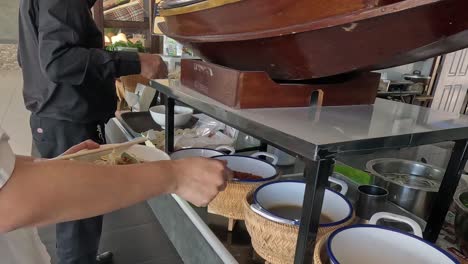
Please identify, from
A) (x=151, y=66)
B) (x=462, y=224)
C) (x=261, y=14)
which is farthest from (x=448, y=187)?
(x=151, y=66)

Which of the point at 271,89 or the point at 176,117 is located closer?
the point at 271,89

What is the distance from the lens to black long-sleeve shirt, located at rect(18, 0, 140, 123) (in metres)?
1.26

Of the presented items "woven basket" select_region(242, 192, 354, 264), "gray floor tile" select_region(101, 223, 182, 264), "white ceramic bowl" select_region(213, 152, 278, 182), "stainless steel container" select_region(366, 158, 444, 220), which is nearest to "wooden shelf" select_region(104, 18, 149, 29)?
"gray floor tile" select_region(101, 223, 182, 264)

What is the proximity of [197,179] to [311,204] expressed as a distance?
21 cm

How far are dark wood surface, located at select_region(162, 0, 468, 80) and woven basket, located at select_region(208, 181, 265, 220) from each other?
314 mm

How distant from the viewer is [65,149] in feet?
4.75

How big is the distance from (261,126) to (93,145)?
511 mm

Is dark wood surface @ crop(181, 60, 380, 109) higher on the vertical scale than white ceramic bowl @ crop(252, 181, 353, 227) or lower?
higher

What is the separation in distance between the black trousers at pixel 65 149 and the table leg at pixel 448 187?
4.34 feet

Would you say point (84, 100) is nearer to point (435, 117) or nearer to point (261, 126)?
point (261, 126)

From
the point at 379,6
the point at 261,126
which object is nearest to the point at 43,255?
the point at 261,126

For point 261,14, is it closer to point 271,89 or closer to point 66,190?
point 271,89

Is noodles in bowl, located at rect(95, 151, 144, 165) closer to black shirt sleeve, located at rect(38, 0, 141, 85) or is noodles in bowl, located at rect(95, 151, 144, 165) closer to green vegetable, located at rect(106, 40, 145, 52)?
black shirt sleeve, located at rect(38, 0, 141, 85)

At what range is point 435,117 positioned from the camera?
66 cm
